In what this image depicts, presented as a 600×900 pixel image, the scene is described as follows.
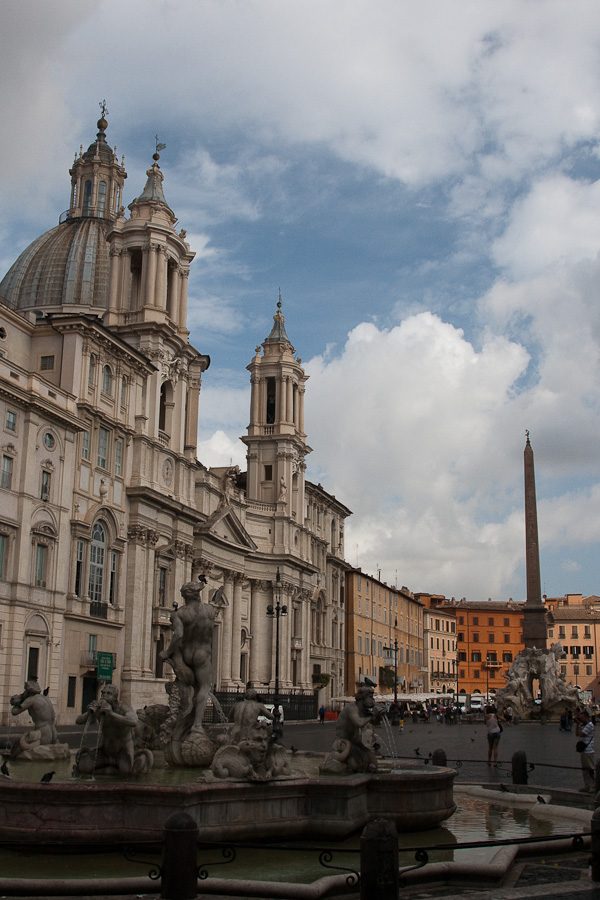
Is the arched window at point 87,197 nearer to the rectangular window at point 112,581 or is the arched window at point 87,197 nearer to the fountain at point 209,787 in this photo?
the rectangular window at point 112,581

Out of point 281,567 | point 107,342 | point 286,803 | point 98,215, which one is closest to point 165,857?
point 286,803

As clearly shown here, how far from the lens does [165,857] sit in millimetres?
7285

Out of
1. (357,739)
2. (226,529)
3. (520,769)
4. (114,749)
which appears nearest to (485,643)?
(226,529)

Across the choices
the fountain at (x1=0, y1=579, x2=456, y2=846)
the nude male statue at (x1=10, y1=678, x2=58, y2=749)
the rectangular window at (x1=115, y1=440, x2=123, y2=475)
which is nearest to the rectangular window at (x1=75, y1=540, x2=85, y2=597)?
the rectangular window at (x1=115, y1=440, x2=123, y2=475)

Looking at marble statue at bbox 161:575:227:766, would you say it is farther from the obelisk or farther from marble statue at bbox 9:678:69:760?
the obelisk

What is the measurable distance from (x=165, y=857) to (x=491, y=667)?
380ft

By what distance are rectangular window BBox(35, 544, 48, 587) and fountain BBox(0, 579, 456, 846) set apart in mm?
24232

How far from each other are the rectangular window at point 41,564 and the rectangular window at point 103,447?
6.13 m

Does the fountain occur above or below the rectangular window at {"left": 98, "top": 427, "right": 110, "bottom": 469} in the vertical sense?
below

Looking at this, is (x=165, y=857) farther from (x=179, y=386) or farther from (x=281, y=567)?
(x=281, y=567)

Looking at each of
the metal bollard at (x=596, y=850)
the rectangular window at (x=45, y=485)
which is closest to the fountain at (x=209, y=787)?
the metal bollard at (x=596, y=850)

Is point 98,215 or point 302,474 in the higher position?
point 98,215

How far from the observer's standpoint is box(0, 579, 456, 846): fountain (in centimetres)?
945

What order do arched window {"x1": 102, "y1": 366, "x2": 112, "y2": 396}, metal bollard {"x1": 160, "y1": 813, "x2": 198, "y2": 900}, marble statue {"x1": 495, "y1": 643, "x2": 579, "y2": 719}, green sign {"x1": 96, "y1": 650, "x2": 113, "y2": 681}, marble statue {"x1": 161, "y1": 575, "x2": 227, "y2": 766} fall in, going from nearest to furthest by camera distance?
metal bollard {"x1": 160, "y1": 813, "x2": 198, "y2": 900}
marble statue {"x1": 161, "y1": 575, "x2": 227, "y2": 766}
green sign {"x1": 96, "y1": 650, "x2": 113, "y2": 681}
arched window {"x1": 102, "y1": 366, "x2": 112, "y2": 396}
marble statue {"x1": 495, "y1": 643, "x2": 579, "y2": 719}
